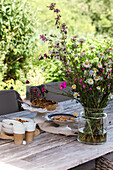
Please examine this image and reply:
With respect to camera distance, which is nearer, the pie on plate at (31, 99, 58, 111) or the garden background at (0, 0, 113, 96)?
the pie on plate at (31, 99, 58, 111)

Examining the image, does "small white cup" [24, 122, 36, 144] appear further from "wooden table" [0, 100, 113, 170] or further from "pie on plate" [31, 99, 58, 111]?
"pie on plate" [31, 99, 58, 111]

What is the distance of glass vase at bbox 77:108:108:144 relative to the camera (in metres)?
1.64

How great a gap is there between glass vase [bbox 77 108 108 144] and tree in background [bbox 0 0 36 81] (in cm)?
395

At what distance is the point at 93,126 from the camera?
1.65m

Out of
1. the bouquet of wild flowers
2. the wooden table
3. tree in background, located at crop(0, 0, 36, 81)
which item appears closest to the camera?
the wooden table

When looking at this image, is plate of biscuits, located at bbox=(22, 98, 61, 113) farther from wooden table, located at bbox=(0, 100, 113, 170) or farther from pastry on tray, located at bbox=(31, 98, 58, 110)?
wooden table, located at bbox=(0, 100, 113, 170)

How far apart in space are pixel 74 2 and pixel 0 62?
48.8 feet

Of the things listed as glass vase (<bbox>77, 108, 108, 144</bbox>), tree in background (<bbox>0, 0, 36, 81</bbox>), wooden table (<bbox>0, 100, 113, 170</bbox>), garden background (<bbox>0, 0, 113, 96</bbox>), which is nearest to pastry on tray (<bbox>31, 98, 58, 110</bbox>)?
wooden table (<bbox>0, 100, 113, 170</bbox>)

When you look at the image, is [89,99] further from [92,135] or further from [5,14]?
[5,14]

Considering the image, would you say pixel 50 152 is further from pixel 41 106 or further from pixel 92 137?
pixel 41 106

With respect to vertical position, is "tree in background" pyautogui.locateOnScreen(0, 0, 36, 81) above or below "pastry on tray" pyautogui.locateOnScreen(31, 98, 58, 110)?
above

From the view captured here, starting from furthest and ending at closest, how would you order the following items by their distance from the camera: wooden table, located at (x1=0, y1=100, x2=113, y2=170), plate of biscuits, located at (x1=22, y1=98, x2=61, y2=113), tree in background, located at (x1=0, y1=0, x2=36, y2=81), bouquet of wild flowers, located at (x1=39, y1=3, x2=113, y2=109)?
1. tree in background, located at (x1=0, y1=0, x2=36, y2=81)
2. plate of biscuits, located at (x1=22, y1=98, x2=61, y2=113)
3. bouquet of wild flowers, located at (x1=39, y1=3, x2=113, y2=109)
4. wooden table, located at (x1=0, y1=100, x2=113, y2=170)

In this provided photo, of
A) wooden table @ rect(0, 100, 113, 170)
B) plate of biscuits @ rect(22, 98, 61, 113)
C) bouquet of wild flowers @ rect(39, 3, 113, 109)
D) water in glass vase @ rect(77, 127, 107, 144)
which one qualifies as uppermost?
bouquet of wild flowers @ rect(39, 3, 113, 109)

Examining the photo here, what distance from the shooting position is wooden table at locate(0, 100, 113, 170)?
136cm
